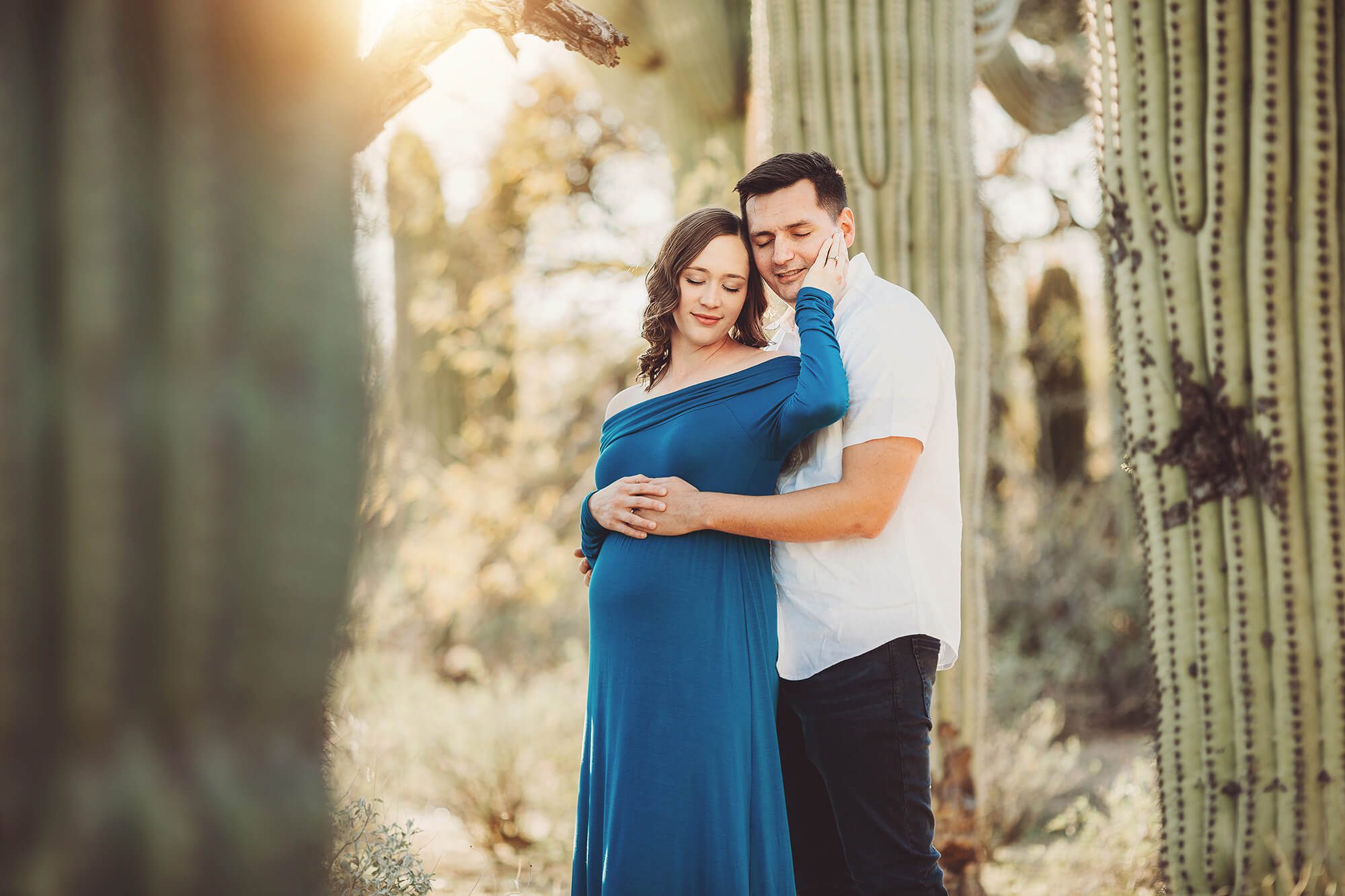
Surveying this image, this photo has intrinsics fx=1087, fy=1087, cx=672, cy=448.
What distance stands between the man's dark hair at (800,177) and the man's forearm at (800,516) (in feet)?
2.48

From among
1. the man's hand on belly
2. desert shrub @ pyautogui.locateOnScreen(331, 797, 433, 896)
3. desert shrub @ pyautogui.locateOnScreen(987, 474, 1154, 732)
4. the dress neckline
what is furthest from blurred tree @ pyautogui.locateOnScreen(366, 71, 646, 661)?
the man's hand on belly

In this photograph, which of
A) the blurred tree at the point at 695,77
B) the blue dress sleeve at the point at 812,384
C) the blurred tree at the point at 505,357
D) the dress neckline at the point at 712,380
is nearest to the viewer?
the blue dress sleeve at the point at 812,384

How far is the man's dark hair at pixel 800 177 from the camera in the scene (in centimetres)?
264

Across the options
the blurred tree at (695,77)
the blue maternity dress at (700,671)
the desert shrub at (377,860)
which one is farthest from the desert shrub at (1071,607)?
the blue maternity dress at (700,671)

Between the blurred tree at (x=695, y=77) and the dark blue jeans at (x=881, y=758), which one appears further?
the blurred tree at (x=695, y=77)

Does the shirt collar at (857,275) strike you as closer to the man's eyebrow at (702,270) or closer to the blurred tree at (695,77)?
the man's eyebrow at (702,270)

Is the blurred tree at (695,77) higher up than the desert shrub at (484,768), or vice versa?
the blurred tree at (695,77)

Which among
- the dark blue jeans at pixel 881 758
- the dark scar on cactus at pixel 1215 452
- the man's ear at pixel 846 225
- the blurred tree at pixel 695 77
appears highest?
the blurred tree at pixel 695 77

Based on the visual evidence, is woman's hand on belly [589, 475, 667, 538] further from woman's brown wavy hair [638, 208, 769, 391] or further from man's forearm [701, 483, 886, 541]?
woman's brown wavy hair [638, 208, 769, 391]

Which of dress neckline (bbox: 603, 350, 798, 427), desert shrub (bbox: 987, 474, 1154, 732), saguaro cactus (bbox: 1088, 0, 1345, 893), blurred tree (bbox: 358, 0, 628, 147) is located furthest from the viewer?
desert shrub (bbox: 987, 474, 1154, 732)

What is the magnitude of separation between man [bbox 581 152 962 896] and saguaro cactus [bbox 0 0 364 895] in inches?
55.1

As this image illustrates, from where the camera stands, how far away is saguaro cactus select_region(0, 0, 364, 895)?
0.96 metres

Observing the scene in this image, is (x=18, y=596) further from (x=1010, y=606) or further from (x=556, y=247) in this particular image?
(x=1010, y=606)

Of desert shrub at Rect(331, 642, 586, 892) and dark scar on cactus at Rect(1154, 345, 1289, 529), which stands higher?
dark scar on cactus at Rect(1154, 345, 1289, 529)
